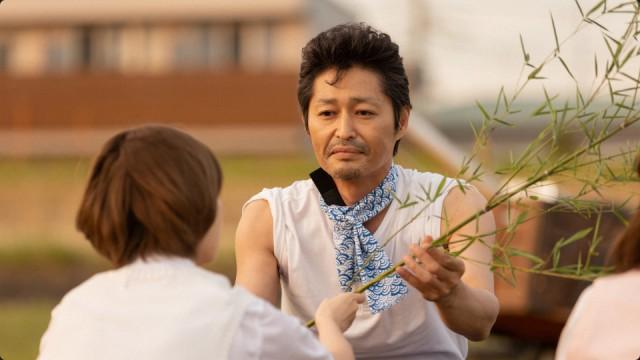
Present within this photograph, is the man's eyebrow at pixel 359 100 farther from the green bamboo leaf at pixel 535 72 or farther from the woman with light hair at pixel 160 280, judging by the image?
the woman with light hair at pixel 160 280

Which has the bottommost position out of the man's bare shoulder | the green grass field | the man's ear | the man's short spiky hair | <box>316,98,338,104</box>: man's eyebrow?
the green grass field

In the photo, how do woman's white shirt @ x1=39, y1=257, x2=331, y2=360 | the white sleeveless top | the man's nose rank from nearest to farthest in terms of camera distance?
woman's white shirt @ x1=39, y1=257, x2=331, y2=360
the man's nose
the white sleeveless top

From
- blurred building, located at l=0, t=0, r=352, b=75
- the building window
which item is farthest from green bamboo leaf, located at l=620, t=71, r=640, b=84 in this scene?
the building window

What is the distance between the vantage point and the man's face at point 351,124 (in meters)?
3.75

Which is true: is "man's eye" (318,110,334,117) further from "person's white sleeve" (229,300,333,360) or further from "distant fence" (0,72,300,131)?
"distant fence" (0,72,300,131)

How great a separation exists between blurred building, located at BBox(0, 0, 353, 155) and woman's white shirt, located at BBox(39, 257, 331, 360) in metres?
25.9

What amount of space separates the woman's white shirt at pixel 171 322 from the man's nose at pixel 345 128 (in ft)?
3.04

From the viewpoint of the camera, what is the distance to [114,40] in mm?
35719

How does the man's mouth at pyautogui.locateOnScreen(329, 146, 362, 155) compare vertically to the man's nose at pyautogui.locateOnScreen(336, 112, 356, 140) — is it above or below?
below

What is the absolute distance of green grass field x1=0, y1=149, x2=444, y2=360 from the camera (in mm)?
16359

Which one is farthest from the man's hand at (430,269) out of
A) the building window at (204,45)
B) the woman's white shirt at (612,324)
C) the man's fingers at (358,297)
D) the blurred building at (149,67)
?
the building window at (204,45)

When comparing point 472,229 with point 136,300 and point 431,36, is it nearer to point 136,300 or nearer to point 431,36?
point 136,300

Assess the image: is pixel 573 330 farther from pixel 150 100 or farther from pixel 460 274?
pixel 150 100

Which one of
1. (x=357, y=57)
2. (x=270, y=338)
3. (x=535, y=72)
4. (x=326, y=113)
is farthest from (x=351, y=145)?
(x=270, y=338)
